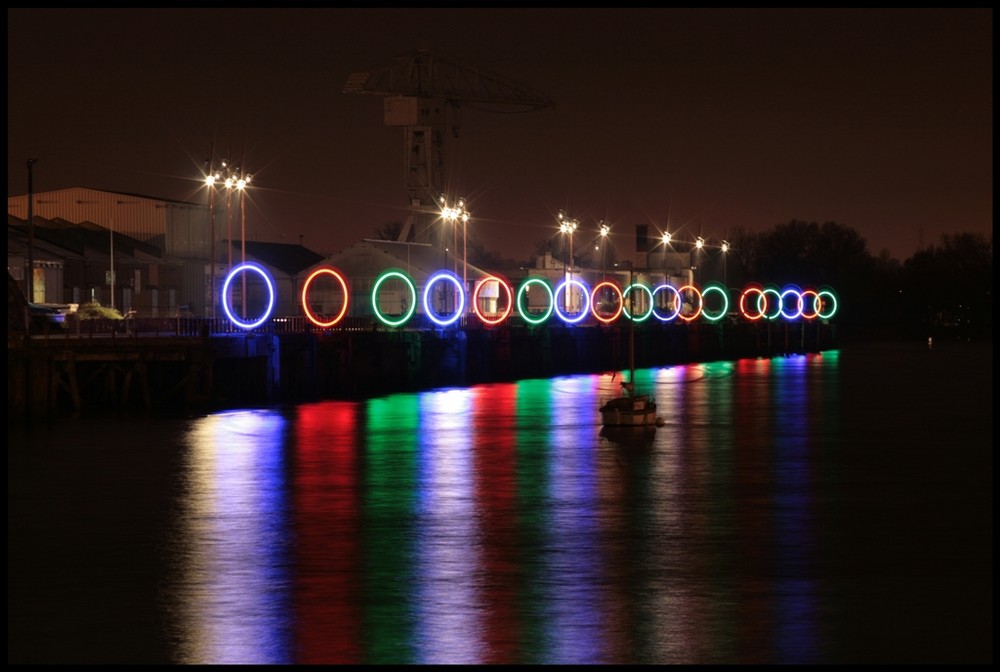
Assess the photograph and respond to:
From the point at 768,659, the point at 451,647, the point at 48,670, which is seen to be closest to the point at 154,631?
the point at 48,670

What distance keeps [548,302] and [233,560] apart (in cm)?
10882

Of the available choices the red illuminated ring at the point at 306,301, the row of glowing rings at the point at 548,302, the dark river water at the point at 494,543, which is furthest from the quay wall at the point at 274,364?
the dark river water at the point at 494,543

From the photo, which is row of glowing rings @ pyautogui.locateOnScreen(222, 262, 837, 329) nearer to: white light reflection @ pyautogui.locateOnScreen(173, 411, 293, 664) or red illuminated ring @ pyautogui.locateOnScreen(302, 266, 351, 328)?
red illuminated ring @ pyautogui.locateOnScreen(302, 266, 351, 328)

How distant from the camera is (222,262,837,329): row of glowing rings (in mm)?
66713

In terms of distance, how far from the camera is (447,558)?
23062mm

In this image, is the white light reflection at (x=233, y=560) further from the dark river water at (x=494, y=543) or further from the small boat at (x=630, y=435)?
the small boat at (x=630, y=435)

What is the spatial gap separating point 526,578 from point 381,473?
14.5m

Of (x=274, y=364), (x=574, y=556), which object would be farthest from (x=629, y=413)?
(x=574, y=556)

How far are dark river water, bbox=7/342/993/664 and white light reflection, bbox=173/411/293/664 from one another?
6 cm

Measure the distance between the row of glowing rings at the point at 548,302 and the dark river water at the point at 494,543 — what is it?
9921mm

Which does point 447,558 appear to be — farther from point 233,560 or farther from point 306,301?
point 306,301

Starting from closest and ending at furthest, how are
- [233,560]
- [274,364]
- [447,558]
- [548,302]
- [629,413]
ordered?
[233,560] → [447,558] → [629,413] → [274,364] → [548,302]

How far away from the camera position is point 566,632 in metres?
17.8

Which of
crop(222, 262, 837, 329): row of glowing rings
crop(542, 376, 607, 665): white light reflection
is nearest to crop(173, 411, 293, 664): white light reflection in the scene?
crop(542, 376, 607, 665): white light reflection
